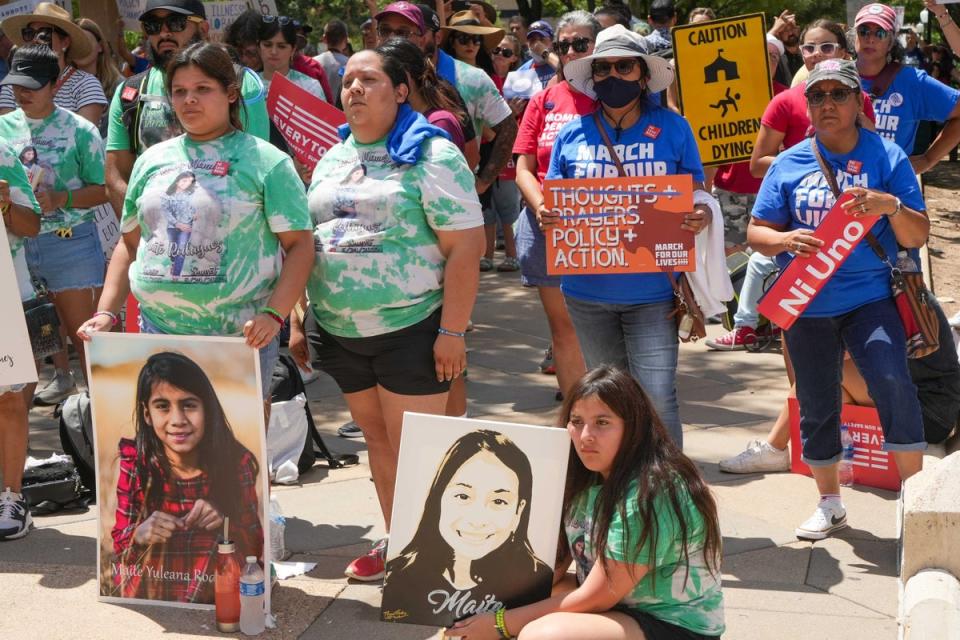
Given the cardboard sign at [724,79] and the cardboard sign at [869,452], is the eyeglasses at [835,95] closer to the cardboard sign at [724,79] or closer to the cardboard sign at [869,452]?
the cardboard sign at [869,452]

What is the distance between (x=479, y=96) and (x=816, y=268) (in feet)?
8.25

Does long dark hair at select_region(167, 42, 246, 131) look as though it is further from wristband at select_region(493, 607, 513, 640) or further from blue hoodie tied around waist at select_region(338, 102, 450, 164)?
wristband at select_region(493, 607, 513, 640)

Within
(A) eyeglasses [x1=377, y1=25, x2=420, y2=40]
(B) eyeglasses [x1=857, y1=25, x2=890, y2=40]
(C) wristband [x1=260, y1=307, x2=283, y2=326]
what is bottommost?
(C) wristband [x1=260, y1=307, x2=283, y2=326]

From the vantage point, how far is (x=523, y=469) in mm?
4008

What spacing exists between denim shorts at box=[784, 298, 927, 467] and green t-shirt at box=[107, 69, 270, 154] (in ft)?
8.10

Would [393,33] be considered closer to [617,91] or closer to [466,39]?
[617,91]

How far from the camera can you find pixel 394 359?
456 cm

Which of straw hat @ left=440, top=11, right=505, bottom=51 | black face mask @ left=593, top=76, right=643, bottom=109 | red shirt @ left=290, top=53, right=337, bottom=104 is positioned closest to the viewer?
black face mask @ left=593, top=76, right=643, bottom=109

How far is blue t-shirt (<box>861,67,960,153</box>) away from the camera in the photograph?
21.3 feet

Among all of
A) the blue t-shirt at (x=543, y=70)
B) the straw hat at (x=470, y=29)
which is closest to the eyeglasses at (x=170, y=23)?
the straw hat at (x=470, y=29)

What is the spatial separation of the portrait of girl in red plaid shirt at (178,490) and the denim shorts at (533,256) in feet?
7.65

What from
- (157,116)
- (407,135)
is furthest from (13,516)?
(407,135)

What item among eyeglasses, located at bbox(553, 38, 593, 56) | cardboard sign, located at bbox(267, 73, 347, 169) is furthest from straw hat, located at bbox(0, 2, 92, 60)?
eyeglasses, located at bbox(553, 38, 593, 56)

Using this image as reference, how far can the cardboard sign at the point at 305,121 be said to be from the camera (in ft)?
21.9
